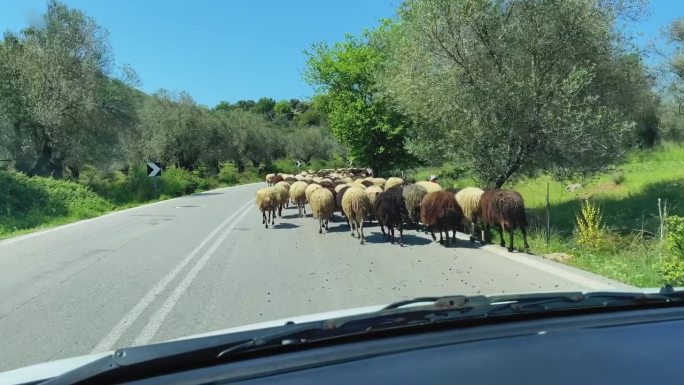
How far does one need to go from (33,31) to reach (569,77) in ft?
100

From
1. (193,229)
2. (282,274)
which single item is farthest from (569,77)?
(193,229)

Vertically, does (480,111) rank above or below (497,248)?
above

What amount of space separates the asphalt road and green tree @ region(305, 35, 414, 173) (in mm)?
17624

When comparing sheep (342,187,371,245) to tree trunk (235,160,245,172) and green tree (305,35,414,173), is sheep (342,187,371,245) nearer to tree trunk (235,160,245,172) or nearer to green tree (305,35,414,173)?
green tree (305,35,414,173)

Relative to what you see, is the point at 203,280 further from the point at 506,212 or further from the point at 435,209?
the point at 506,212

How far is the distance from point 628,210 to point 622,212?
0.44m

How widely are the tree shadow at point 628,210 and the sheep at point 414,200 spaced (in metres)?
3.14

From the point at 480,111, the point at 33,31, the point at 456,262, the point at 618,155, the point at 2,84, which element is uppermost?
the point at 33,31

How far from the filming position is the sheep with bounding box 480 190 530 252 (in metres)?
12.2

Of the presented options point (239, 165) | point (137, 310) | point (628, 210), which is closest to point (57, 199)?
point (137, 310)

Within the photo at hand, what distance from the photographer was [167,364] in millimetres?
1897

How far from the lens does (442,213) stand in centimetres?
1327

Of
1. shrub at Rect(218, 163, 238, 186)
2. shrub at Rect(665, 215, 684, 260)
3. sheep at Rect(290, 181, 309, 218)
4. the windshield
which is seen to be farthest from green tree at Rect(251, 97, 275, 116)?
shrub at Rect(665, 215, 684, 260)

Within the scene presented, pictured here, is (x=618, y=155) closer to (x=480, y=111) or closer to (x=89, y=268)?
(x=480, y=111)
